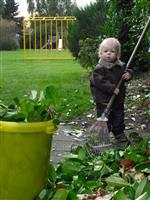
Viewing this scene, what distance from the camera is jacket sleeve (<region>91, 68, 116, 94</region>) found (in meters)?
5.86

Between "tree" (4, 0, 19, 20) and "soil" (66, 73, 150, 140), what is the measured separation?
65118mm

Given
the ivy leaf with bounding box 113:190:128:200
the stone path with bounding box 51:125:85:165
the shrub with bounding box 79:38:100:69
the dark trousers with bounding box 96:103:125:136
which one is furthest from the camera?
the shrub with bounding box 79:38:100:69

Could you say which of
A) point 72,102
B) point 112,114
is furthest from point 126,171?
point 72,102

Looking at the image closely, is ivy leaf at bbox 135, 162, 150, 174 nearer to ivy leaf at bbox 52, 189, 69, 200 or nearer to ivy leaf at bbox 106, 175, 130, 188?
ivy leaf at bbox 106, 175, 130, 188

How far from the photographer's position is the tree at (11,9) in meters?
73.7

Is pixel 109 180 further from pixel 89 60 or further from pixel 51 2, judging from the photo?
pixel 51 2

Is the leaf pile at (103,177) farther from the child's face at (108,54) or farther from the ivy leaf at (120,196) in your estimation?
the child's face at (108,54)

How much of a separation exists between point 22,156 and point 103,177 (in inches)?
35.3

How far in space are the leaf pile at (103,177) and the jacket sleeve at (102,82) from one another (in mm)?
970

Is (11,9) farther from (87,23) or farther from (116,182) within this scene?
(116,182)

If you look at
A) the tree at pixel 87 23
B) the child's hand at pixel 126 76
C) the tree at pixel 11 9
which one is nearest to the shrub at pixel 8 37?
the tree at pixel 11 9

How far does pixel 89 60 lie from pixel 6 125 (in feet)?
34.1

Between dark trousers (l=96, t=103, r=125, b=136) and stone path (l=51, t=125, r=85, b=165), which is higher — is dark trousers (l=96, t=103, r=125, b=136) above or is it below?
above

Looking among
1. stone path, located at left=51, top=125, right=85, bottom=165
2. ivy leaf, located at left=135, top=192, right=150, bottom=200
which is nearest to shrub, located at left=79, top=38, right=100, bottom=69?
stone path, located at left=51, top=125, right=85, bottom=165
